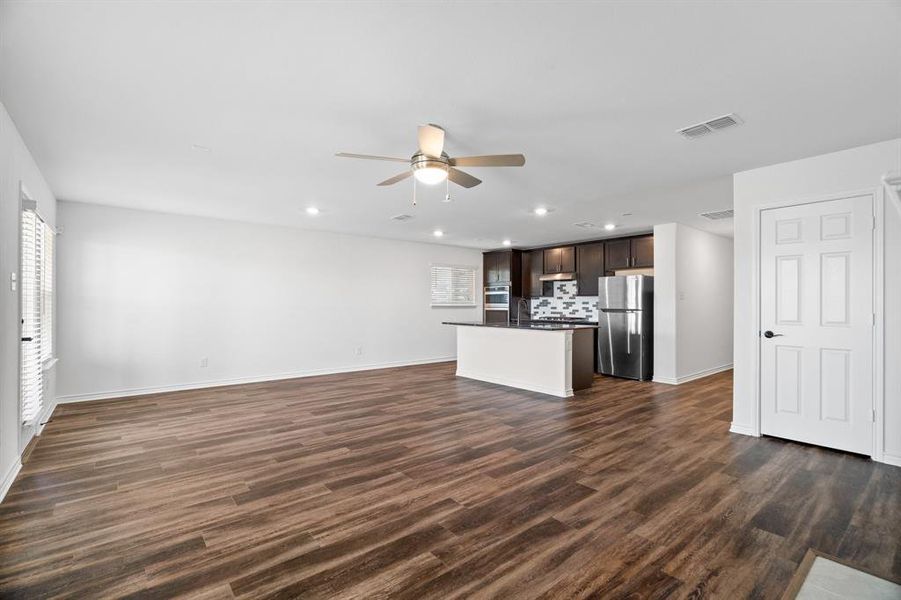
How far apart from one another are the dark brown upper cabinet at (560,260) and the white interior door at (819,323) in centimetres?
457

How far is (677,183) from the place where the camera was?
428 cm

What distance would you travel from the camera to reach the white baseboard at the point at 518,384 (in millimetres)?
5602

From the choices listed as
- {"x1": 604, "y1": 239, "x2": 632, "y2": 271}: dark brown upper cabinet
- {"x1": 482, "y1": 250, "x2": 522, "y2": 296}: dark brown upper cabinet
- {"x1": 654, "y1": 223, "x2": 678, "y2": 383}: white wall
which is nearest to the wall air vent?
{"x1": 654, "y1": 223, "x2": 678, "y2": 383}: white wall

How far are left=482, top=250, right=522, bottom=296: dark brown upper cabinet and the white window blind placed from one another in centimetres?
45

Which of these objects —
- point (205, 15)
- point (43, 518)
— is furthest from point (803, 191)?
point (43, 518)

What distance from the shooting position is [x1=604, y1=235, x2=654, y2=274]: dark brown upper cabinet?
23.5 feet

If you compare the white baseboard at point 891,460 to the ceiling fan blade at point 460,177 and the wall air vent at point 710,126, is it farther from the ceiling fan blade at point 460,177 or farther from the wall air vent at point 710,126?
the ceiling fan blade at point 460,177

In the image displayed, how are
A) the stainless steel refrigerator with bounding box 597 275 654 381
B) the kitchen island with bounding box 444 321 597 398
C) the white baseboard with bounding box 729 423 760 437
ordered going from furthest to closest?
1. the stainless steel refrigerator with bounding box 597 275 654 381
2. the kitchen island with bounding box 444 321 597 398
3. the white baseboard with bounding box 729 423 760 437

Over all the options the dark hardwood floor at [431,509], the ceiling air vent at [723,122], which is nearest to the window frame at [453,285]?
the dark hardwood floor at [431,509]

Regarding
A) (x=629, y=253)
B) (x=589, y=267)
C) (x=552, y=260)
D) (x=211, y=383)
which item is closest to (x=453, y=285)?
(x=552, y=260)

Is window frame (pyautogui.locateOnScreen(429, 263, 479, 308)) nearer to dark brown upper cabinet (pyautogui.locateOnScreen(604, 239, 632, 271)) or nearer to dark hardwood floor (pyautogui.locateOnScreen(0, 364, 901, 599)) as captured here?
dark brown upper cabinet (pyautogui.locateOnScreen(604, 239, 632, 271))

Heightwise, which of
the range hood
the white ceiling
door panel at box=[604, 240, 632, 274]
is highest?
the white ceiling

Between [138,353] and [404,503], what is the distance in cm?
503

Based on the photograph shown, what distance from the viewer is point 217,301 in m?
6.30
